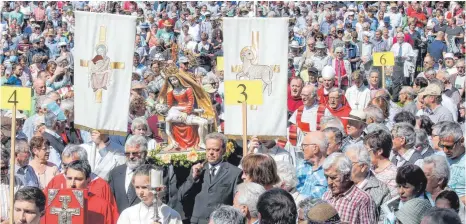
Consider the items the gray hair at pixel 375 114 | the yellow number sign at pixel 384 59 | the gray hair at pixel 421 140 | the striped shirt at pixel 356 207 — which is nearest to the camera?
the striped shirt at pixel 356 207

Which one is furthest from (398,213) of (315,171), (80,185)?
(80,185)

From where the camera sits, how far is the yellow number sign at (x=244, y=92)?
11047mm

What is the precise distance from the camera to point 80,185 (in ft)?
30.2

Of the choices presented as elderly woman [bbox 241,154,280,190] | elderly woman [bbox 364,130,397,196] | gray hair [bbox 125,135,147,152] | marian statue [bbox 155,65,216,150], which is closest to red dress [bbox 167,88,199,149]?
marian statue [bbox 155,65,216,150]

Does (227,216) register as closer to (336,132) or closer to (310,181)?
(310,181)

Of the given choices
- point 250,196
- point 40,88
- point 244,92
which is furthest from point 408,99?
point 250,196

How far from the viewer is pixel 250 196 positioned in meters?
7.95

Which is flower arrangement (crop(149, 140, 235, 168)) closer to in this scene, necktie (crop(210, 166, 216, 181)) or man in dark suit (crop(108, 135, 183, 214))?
man in dark suit (crop(108, 135, 183, 214))

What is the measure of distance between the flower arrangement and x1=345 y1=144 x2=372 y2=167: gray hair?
2626mm

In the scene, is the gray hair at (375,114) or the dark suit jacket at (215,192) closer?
the dark suit jacket at (215,192)

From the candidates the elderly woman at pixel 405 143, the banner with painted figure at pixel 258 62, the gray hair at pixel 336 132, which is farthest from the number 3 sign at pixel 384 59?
the gray hair at pixel 336 132

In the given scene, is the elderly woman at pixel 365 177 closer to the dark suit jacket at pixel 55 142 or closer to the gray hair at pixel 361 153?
the gray hair at pixel 361 153

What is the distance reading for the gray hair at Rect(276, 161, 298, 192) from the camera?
360 inches

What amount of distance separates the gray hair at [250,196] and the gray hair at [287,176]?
3.39 ft
